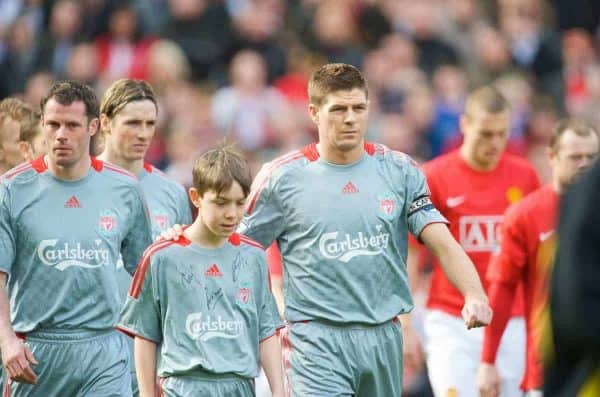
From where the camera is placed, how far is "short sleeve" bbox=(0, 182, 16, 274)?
7.81 meters

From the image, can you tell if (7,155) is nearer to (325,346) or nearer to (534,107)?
(325,346)

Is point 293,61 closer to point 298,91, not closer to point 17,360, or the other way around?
point 298,91

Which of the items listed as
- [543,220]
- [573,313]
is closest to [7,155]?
[543,220]

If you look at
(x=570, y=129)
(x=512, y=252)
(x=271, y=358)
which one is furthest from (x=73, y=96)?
(x=570, y=129)

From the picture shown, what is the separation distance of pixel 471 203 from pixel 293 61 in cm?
824

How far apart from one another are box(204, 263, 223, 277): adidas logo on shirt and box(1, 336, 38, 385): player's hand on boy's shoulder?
1032 millimetres

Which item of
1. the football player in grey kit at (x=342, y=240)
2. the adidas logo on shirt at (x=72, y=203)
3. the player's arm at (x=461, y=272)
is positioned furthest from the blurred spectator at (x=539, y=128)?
the adidas logo on shirt at (x=72, y=203)

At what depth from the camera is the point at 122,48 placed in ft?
57.9

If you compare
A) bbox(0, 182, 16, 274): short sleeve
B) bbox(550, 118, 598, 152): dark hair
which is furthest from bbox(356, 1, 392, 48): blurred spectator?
bbox(0, 182, 16, 274): short sleeve

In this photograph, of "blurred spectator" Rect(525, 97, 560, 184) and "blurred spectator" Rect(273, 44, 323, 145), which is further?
"blurred spectator" Rect(525, 97, 560, 184)

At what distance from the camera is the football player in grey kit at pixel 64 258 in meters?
7.96

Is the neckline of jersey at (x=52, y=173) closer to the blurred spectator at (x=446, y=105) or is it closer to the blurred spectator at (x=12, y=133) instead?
the blurred spectator at (x=12, y=133)

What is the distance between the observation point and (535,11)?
19250 millimetres
